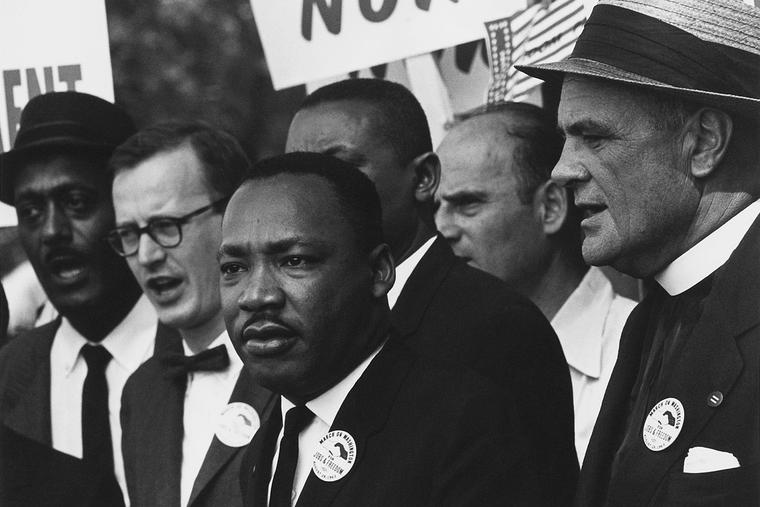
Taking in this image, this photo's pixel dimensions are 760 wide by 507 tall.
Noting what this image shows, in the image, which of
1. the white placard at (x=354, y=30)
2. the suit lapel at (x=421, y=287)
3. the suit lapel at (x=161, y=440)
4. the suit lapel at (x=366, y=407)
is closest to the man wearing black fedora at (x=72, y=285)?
the suit lapel at (x=161, y=440)

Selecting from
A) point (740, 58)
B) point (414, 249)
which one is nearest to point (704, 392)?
point (740, 58)

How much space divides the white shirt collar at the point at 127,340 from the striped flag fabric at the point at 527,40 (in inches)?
63.1

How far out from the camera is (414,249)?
4473 mm

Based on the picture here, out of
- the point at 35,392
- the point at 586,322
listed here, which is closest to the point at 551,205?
the point at 586,322

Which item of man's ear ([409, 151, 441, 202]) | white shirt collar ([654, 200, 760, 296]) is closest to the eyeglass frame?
man's ear ([409, 151, 441, 202])

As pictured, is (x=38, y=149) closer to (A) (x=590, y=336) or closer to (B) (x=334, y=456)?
(A) (x=590, y=336)

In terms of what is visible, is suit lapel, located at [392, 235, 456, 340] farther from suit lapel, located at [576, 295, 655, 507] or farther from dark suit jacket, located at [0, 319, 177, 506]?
dark suit jacket, located at [0, 319, 177, 506]


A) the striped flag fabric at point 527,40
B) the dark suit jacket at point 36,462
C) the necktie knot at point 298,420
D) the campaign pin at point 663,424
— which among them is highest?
the striped flag fabric at point 527,40

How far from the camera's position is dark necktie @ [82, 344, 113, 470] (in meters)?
5.06

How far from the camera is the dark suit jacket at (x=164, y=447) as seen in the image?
4289 mm

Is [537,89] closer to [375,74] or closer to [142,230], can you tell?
[375,74]

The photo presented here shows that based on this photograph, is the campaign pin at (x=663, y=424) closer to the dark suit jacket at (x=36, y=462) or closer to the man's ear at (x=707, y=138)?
the man's ear at (x=707, y=138)

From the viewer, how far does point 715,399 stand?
3.11 m

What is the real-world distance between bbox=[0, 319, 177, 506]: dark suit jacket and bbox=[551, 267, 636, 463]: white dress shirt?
148 centimetres
